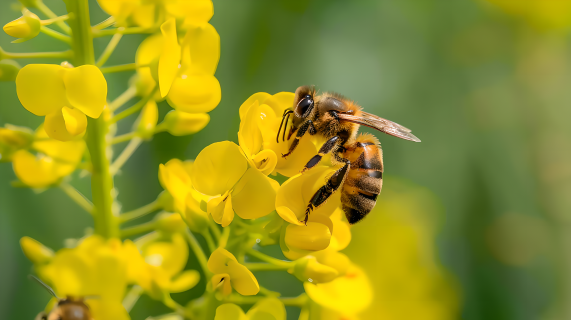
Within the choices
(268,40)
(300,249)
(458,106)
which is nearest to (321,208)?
(300,249)

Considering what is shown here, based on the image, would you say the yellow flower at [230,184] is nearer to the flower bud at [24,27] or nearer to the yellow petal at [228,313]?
the yellow petal at [228,313]

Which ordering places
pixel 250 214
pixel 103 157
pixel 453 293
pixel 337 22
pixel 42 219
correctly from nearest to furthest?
pixel 250 214, pixel 103 157, pixel 42 219, pixel 453 293, pixel 337 22

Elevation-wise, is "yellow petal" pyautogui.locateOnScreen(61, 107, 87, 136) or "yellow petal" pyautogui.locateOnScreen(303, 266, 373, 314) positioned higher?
"yellow petal" pyautogui.locateOnScreen(61, 107, 87, 136)

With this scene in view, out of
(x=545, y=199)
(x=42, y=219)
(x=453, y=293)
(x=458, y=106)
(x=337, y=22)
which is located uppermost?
(x=337, y=22)

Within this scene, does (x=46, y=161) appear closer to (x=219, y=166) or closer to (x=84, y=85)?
(x=84, y=85)

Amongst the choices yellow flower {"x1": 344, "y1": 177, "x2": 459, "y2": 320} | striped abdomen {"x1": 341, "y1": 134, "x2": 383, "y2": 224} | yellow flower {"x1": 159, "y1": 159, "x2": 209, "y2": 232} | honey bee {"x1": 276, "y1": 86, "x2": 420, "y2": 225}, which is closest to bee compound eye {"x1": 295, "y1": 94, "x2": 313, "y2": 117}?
honey bee {"x1": 276, "y1": 86, "x2": 420, "y2": 225}

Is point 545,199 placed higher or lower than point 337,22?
lower

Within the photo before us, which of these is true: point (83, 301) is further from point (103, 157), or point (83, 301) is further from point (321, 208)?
point (321, 208)

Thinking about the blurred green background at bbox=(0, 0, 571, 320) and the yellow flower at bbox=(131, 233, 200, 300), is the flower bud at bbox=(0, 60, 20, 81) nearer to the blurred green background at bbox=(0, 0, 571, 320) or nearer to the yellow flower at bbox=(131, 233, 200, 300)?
the yellow flower at bbox=(131, 233, 200, 300)
